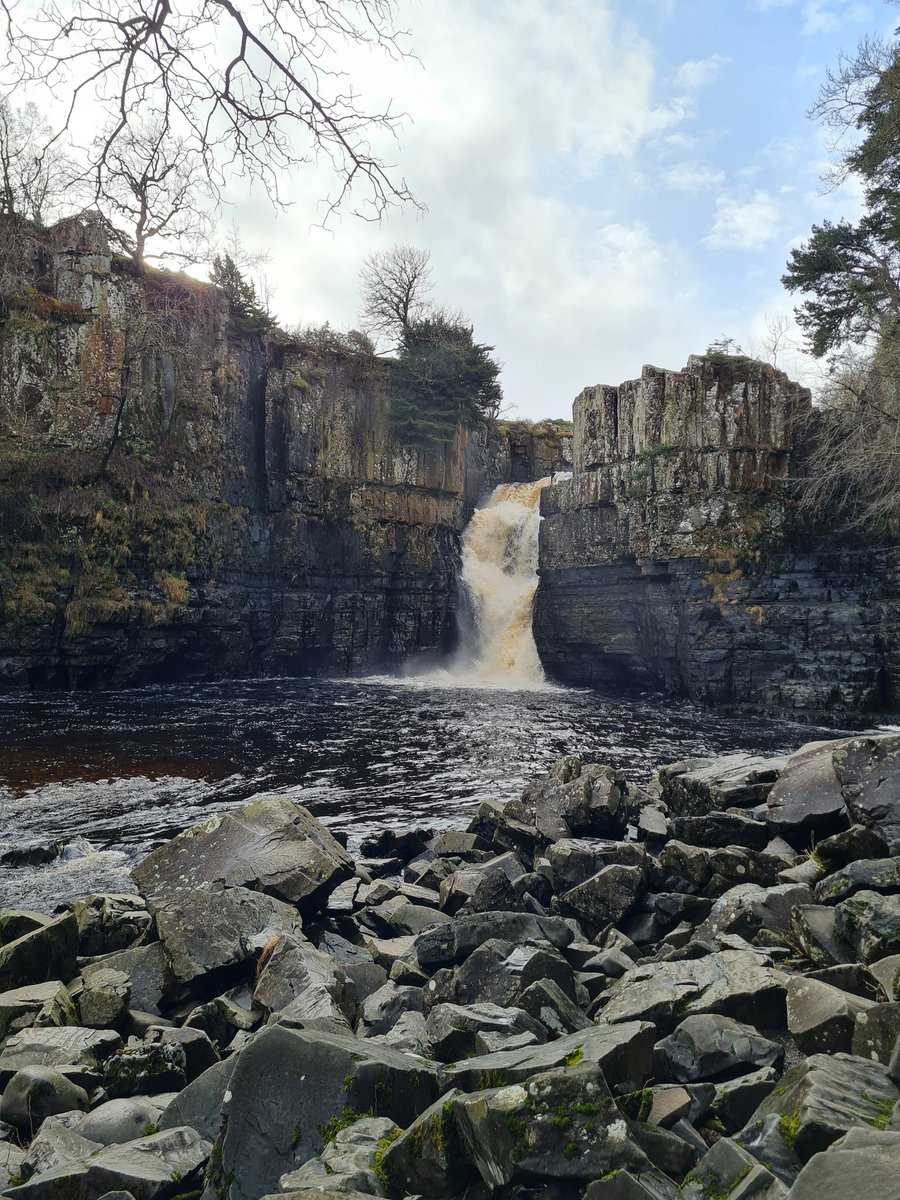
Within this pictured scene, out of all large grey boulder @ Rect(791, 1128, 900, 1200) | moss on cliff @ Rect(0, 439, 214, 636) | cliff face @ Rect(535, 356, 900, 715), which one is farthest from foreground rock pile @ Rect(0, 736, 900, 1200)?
moss on cliff @ Rect(0, 439, 214, 636)

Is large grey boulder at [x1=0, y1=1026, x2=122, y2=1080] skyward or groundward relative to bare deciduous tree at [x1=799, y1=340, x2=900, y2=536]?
groundward

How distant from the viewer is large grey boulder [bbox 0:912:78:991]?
590 cm

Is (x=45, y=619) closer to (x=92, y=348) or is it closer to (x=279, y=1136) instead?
(x=92, y=348)

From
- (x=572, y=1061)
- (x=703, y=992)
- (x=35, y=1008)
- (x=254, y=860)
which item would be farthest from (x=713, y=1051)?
(x=254, y=860)

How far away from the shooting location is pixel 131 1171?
3.38 metres

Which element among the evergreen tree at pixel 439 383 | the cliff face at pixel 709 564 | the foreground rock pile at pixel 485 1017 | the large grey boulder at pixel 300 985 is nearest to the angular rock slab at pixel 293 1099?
the foreground rock pile at pixel 485 1017

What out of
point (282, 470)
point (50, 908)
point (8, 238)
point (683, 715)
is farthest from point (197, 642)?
point (50, 908)

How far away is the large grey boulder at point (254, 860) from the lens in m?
7.64

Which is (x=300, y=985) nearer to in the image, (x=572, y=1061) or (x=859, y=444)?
(x=572, y=1061)

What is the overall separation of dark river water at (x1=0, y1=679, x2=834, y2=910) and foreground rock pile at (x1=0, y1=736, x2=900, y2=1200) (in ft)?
11.2

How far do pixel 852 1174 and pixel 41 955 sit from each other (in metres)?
5.91

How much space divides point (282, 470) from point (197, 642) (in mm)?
9677

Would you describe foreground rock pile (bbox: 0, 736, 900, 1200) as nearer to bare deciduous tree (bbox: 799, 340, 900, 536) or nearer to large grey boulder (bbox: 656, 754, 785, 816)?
large grey boulder (bbox: 656, 754, 785, 816)

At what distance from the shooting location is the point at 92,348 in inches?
1198
